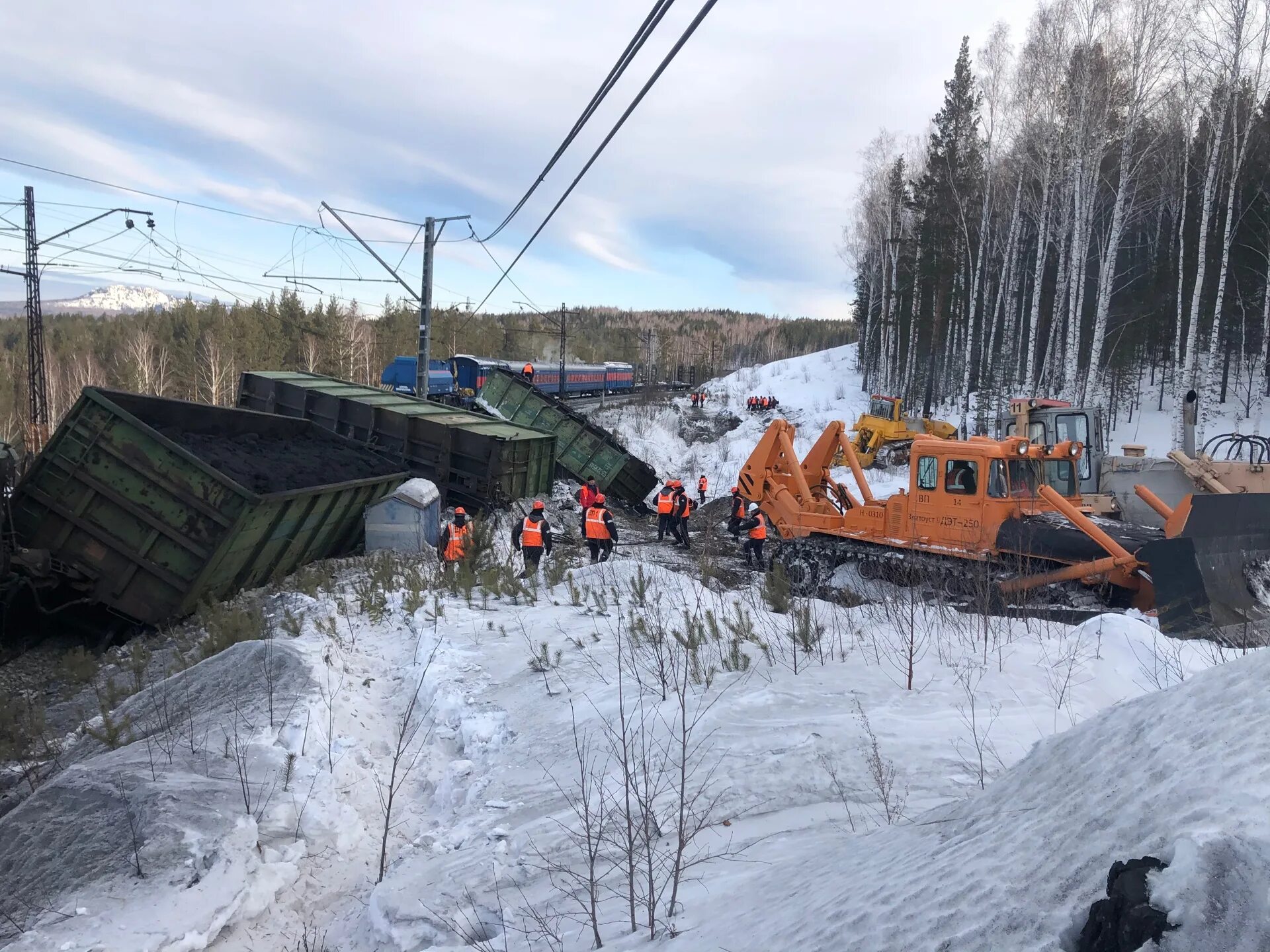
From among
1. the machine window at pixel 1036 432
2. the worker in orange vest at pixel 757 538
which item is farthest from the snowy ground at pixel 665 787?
the machine window at pixel 1036 432

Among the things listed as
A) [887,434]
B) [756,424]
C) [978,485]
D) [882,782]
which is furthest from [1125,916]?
[756,424]

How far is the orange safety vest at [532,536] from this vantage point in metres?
10.2

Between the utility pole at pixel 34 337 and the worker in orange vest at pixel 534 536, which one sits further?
the utility pole at pixel 34 337

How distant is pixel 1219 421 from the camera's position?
25.0m

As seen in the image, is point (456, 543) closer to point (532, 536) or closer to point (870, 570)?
point (532, 536)

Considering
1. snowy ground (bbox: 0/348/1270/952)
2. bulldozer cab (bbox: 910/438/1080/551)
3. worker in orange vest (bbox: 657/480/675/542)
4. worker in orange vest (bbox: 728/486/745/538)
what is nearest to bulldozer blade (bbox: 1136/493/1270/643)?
bulldozer cab (bbox: 910/438/1080/551)

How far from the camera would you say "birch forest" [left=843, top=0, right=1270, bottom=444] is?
16812 millimetres

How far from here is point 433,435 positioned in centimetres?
1450

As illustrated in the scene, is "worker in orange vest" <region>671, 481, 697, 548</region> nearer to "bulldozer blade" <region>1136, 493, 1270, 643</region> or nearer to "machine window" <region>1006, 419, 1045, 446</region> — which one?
"machine window" <region>1006, 419, 1045, 446</region>

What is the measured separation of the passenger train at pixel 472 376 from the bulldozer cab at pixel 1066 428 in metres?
19.4

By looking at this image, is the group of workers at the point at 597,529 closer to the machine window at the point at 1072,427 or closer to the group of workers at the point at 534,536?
the group of workers at the point at 534,536

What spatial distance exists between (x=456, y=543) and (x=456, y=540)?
0.06 m

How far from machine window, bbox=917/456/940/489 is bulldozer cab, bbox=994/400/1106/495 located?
113 inches

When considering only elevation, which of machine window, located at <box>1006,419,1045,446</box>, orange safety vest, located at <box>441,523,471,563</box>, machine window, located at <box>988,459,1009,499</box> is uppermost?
machine window, located at <box>1006,419,1045,446</box>
